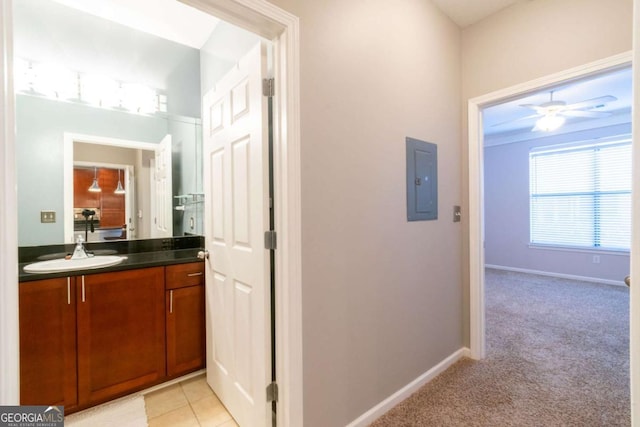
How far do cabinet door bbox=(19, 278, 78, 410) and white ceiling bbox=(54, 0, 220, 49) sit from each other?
75.7 inches

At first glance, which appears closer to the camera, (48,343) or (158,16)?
(48,343)

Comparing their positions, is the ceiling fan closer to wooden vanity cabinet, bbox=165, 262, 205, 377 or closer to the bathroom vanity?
wooden vanity cabinet, bbox=165, 262, 205, 377

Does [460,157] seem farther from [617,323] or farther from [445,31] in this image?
[617,323]

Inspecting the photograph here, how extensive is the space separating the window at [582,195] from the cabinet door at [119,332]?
19.4 ft

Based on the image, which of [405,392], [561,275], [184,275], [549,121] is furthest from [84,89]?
[561,275]

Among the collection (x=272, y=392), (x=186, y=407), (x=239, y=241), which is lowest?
(x=186, y=407)

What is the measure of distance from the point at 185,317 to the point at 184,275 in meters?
0.30

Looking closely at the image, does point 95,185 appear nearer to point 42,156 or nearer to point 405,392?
point 42,156

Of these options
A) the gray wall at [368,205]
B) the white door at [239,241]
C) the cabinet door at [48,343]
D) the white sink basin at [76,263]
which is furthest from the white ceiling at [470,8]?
the cabinet door at [48,343]

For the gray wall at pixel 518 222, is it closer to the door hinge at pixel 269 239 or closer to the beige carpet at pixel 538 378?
the beige carpet at pixel 538 378

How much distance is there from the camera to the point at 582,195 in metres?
4.69

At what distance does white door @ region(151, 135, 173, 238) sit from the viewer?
2443mm

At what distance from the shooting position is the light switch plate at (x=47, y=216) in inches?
75.5

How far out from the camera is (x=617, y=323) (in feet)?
9.72
